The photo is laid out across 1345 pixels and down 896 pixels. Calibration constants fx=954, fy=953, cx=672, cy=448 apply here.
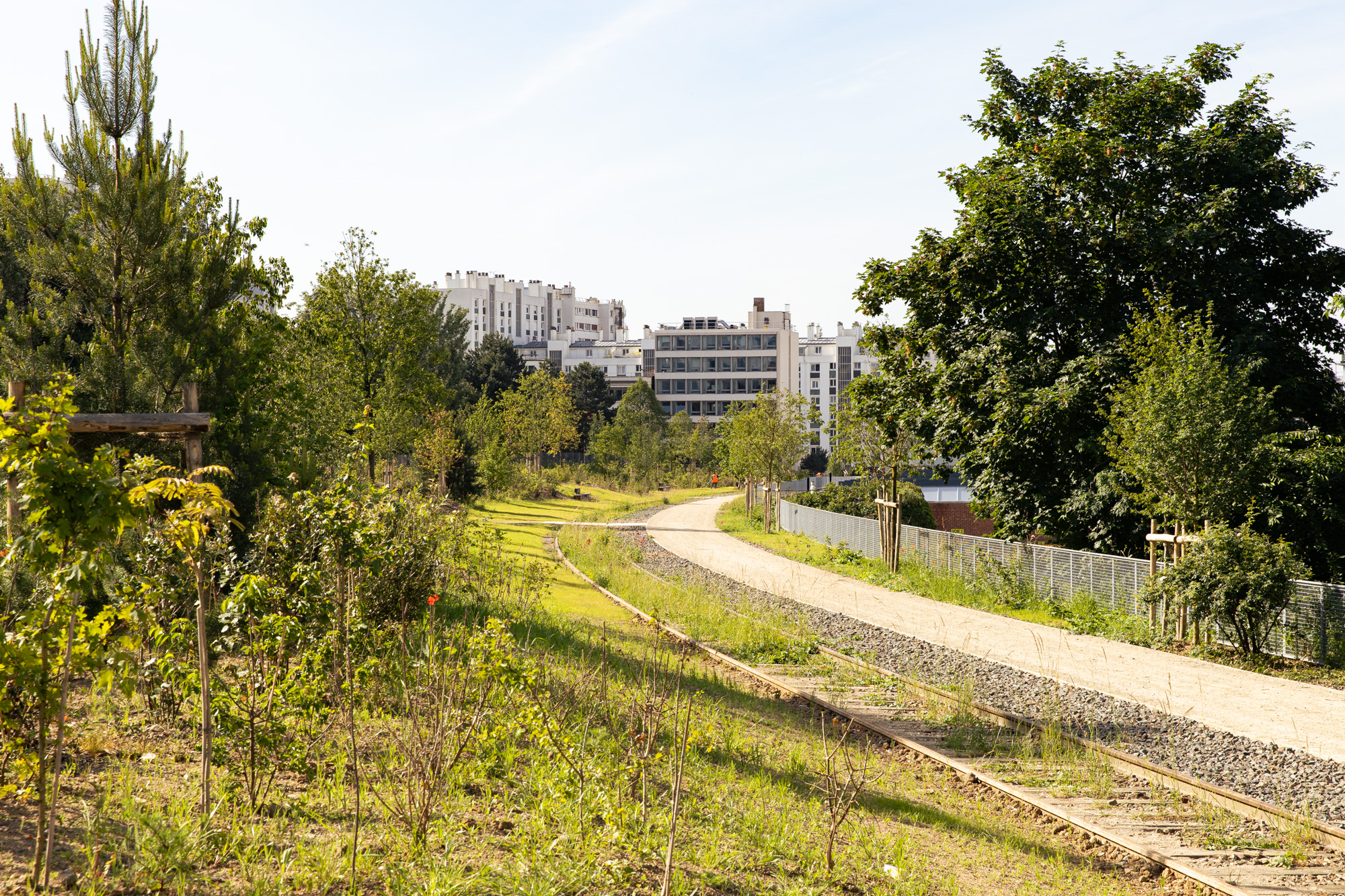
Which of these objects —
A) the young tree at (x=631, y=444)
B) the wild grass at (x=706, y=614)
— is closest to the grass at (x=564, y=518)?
the wild grass at (x=706, y=614)

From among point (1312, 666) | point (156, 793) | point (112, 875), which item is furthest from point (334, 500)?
point (1312, 666)

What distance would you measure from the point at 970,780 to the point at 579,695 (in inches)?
147

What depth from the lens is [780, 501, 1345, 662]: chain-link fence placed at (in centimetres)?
1394

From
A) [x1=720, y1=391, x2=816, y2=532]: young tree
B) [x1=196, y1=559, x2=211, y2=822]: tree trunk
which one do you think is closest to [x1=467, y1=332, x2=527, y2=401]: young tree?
[x1=720, y1=391, x2=816, y2=532]: young tree

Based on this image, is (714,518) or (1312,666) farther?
(714,518)

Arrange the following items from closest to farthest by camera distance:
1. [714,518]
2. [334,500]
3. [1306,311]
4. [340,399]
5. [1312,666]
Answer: [334,500]
[1312,666]
[1306,311]
[340,399]
[714,518]

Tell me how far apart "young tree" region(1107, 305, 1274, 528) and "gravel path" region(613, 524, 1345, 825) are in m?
4.69

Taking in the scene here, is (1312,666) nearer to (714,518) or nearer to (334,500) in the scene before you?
(334,500)

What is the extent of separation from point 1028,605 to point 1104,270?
749cm

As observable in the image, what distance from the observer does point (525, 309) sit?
169m

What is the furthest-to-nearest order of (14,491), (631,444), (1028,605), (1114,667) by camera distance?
(631,444)
(1028,605)
(1114,667)
(14,491)

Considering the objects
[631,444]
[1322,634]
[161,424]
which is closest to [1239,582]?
[1322,634]

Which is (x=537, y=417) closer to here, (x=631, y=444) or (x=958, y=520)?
(x=631, y=444)

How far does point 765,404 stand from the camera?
44.0m
